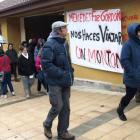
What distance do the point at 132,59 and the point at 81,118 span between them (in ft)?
5.51

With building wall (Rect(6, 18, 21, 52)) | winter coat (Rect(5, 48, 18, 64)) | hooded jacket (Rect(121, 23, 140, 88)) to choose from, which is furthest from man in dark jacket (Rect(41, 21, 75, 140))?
building wall (Rect(6, 18, 21, 52))

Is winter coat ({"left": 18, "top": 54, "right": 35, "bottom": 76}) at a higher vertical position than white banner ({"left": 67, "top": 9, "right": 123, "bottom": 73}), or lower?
lower

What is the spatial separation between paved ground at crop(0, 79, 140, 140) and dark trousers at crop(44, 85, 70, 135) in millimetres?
353

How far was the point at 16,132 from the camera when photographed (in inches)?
165

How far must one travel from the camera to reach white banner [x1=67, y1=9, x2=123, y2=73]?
6.26m

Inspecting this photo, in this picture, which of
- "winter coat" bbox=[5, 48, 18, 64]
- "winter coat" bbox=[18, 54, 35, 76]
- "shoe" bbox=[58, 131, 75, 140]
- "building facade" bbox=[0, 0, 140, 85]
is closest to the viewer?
"shoe" bbox=[58, 131, 75, 140]

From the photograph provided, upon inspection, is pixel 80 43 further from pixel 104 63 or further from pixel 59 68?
pixel 59 68

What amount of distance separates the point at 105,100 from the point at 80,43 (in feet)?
7.77

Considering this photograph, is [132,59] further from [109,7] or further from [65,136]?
[109,7]

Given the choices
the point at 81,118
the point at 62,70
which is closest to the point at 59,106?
the point at 62,70

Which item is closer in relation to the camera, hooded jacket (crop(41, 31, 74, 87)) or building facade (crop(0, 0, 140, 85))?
hooded jacket (crop(41, 31, 74, 87))

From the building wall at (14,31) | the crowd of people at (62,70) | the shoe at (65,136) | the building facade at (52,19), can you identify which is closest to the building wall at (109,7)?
the building facade at (52,19)

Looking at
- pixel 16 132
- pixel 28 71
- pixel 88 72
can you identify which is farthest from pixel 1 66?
pixel 16 132

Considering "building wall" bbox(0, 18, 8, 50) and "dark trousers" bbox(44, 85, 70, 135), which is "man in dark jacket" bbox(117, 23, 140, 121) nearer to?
"dark trousers" bbox(44, 85, 70, 135)
